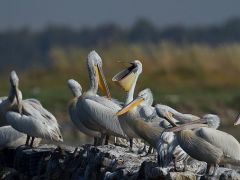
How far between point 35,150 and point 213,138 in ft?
10.9

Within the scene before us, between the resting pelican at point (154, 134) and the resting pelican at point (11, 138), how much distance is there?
232cm

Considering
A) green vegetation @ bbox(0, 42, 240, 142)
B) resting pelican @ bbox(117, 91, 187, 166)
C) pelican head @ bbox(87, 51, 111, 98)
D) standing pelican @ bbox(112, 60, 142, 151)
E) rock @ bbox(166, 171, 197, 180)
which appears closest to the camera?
rock @ bbox(166, 171, 197, 180)

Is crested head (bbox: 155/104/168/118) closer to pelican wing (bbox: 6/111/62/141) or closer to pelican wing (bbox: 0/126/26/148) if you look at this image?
pelican wing (bbox: 6/111/62/141)

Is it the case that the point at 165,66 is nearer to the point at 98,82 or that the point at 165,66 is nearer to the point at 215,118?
the point at 98,82

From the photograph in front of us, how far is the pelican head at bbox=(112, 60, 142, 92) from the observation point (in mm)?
12438

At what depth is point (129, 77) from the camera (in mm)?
12539

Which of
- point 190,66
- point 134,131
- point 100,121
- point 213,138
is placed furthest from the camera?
point 190,66

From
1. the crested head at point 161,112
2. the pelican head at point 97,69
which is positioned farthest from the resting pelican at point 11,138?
the crested head at point 161,112

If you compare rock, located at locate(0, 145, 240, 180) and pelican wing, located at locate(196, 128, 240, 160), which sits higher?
pelican wing, located at locate(196, 128, 240, 160)

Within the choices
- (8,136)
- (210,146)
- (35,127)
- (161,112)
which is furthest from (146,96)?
(8,136)

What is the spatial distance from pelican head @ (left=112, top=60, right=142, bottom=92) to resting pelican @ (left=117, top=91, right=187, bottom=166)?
501 millimetres

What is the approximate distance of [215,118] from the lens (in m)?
10.7

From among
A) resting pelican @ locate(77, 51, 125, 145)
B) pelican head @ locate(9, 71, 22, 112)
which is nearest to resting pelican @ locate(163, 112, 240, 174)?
resting pelican @ locate(77, 51, 125, 145)

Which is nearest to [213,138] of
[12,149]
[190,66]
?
[12,149]
